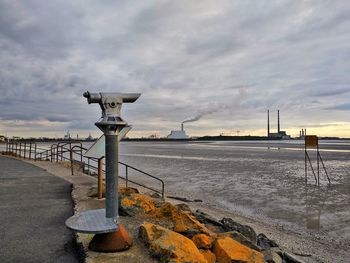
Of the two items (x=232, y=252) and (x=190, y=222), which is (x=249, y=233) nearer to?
(x=190, y=222)

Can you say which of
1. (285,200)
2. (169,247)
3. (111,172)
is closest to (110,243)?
(169,247)

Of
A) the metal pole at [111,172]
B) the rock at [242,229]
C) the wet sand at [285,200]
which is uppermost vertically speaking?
→ the metal pole at [111,172]

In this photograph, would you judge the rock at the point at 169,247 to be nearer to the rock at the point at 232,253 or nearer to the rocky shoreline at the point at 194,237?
the rocky shoreline at the point at 194,237

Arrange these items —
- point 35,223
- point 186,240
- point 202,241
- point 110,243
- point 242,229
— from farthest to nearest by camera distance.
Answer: point 242,229 → point 35,223 → point 202,241 → point 186,240 → point 110,243

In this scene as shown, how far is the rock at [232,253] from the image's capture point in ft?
13.7

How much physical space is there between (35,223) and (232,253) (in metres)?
3.28

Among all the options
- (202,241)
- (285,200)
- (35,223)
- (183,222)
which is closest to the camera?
(202,241)

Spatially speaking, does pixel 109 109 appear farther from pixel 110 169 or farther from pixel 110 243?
pixel 110 243

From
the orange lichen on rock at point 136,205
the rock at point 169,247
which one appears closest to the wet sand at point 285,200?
the orange lichen on rock at point 136,205

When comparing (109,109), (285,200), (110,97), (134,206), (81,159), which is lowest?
(285,200)

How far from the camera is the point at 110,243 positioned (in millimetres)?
3957

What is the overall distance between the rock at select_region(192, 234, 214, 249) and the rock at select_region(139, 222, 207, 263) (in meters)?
0.43

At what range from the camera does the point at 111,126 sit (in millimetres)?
3807

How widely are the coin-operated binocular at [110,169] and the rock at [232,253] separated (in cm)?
120
